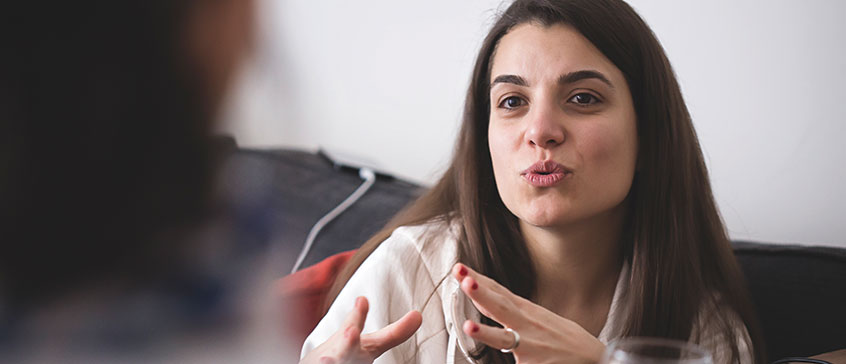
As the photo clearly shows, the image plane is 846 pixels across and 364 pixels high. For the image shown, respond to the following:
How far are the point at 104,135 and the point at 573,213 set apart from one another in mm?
829

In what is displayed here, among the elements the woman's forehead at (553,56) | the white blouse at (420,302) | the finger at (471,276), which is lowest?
the white blouse at (420,302)

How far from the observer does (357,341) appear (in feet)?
2.48

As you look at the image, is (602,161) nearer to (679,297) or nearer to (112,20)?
(679,297)

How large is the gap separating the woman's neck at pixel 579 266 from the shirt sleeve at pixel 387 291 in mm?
196

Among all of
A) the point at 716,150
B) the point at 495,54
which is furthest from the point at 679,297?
the point at 495,54

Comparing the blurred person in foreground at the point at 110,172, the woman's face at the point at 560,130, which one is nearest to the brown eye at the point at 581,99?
the woman's face at the point at 560,130

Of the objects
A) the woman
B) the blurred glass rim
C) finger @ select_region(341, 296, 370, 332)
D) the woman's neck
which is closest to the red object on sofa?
the woman

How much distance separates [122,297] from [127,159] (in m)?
0.06

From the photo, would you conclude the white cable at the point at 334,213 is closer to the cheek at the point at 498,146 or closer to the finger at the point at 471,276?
the cheek at the point at 498,146

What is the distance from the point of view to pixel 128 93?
292 millimetres

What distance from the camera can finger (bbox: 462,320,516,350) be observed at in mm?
718

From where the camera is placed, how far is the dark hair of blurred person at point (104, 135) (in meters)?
0.27

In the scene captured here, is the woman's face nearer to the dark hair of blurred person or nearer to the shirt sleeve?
the shirt sleeve

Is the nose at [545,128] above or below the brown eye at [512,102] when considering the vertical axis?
below
